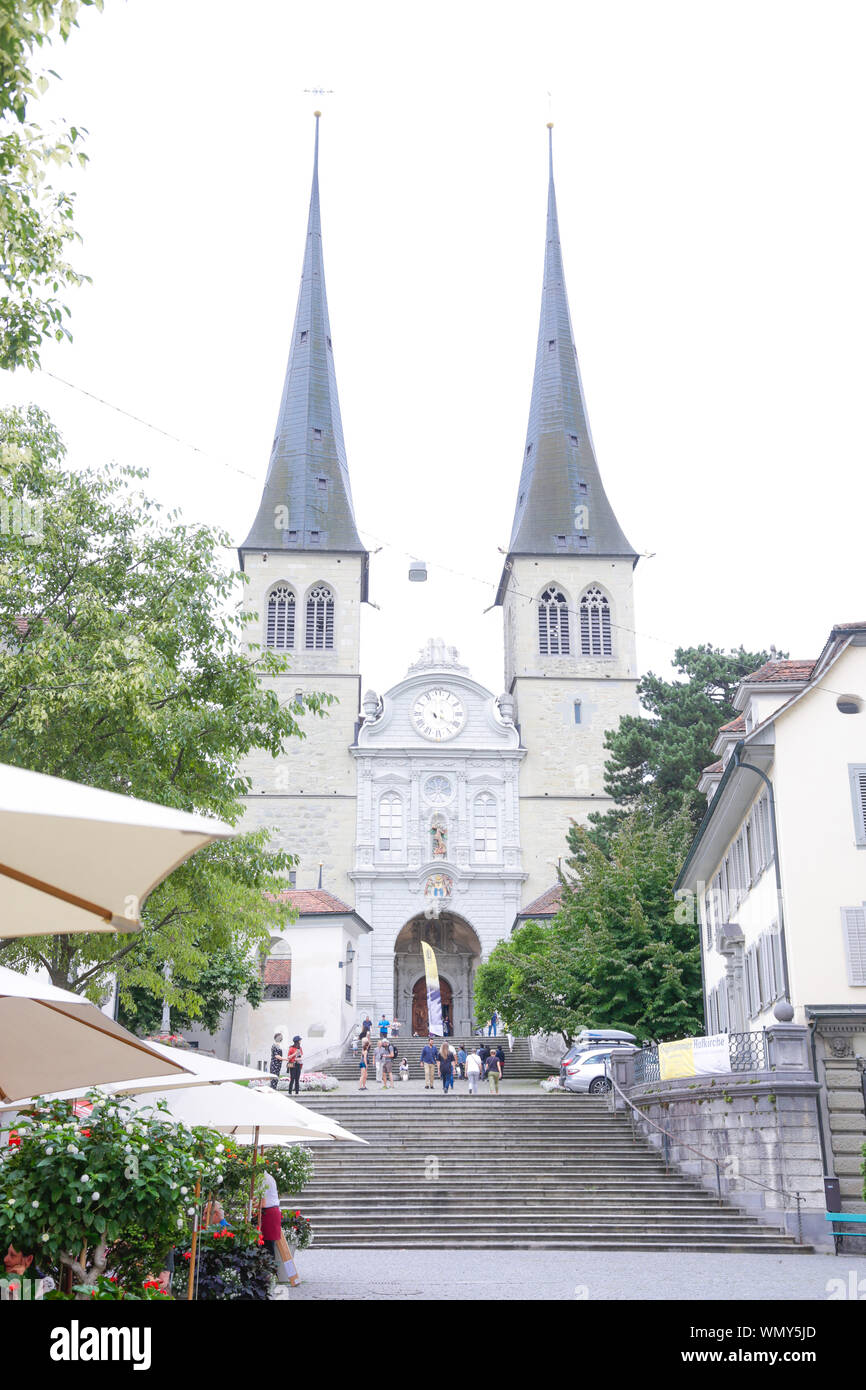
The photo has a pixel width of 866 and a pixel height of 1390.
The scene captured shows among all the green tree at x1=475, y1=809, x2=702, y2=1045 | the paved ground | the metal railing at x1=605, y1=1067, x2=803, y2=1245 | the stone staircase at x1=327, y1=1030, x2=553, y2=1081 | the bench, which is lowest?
the paved ground

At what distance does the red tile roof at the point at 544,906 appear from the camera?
50.7 metres

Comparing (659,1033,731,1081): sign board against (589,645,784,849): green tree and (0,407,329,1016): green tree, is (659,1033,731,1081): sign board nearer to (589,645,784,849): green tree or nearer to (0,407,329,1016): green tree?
(0,407,329,1016): green tree

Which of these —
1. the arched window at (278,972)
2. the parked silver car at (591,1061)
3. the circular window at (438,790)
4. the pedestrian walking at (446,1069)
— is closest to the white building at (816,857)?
the parked silver car at (591,1061)

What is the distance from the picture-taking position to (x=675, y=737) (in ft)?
139

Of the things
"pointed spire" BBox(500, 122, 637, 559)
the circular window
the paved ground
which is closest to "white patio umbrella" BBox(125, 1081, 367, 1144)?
the paved ground

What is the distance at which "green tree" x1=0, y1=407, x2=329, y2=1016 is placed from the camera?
14.6 meters

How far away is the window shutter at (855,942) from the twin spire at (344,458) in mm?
43204

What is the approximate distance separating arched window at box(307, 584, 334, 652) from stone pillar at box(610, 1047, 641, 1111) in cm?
3541

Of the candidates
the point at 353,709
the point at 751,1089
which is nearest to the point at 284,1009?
the point at 353,709

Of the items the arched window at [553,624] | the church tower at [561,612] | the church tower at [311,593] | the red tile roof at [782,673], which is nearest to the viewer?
the red tile roof at [782,673]

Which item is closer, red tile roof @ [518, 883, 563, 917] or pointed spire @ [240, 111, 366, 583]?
red tile roof @ [518, 883, 563, 917]

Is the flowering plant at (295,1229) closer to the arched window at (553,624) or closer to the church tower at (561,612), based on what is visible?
the church tower at (561,612)

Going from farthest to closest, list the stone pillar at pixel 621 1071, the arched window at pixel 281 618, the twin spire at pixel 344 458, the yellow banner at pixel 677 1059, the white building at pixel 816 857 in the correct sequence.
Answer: the twin spire at pixel 344 458
the arched window at pixel 281 618
the stone pillar at pixel 621 1071
the yellow banner at pixel 677 1059
the white building at pixel 816 857
